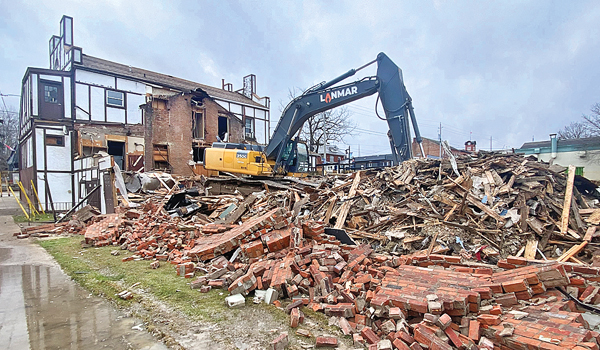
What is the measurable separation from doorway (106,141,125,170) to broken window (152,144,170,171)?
6.65ft

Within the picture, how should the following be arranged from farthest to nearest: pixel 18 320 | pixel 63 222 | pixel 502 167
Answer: pixel 63 222
pixel 502 167
pixel 18 320

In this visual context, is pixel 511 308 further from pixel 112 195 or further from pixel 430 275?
pixel 112 195

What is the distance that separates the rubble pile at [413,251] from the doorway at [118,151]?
497 inches

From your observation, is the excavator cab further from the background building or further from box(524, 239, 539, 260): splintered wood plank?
the background building

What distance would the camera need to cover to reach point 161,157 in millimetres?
21438

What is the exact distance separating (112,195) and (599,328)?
47.4ft

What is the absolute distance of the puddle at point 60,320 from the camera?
11.6ft

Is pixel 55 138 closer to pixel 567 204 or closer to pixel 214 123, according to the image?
pixel 214 123

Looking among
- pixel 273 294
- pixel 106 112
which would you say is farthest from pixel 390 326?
pixel 106 112

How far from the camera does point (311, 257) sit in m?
5.18

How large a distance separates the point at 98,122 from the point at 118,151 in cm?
236

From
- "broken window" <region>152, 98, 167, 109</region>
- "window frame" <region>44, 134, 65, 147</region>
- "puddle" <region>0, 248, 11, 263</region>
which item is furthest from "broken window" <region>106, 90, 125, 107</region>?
"puddle" <region>0, 248, 11, 263</region>

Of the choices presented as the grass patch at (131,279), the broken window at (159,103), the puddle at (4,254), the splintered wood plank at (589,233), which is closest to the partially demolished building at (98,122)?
the broken window at (159,103)

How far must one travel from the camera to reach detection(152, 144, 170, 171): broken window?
69.7ft
